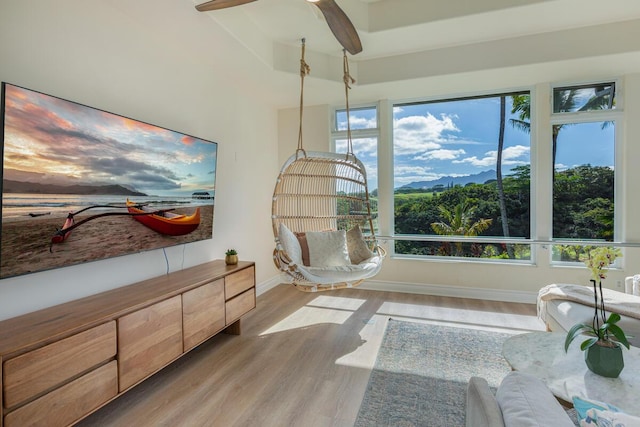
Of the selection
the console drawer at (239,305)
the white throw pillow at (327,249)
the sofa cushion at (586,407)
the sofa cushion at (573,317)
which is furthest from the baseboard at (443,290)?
the sofa cushion at (586,407)

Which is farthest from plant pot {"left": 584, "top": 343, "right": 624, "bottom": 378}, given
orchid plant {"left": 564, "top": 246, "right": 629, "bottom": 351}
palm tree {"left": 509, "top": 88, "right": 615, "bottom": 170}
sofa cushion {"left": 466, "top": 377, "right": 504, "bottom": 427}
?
palm tree {"left": 509, "top": 88, "right": 615, "bottom": 170}

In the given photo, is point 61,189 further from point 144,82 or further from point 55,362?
point 144,82

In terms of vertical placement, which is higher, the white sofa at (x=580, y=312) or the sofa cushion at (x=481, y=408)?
the sofa cushion at (x=481, y=408)

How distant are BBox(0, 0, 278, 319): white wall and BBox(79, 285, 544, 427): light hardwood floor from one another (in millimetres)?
764

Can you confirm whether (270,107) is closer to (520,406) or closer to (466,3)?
(466,3)

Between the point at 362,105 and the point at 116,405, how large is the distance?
4.02 meters

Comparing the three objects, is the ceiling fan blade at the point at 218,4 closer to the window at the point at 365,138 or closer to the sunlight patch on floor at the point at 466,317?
the window at the point at 365,138

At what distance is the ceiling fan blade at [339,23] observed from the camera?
73.7 inches

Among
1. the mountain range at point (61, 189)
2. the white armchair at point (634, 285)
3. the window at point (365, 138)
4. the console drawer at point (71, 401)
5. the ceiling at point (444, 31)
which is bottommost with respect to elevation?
the console drawer at point (71, 401)

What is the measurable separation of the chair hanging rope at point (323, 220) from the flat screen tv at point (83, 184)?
2.93 ft

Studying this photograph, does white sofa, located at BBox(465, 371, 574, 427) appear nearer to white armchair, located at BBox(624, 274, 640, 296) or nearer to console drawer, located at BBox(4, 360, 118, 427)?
console drawer, located at BBox(4, 360, 118, 427)

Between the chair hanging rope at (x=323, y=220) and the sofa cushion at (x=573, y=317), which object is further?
the chair hanging rope at (x=323, y=220)

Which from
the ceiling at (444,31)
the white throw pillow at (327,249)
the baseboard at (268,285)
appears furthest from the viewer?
the baseboard at (268,285)

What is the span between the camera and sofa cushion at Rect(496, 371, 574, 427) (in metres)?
0.72
